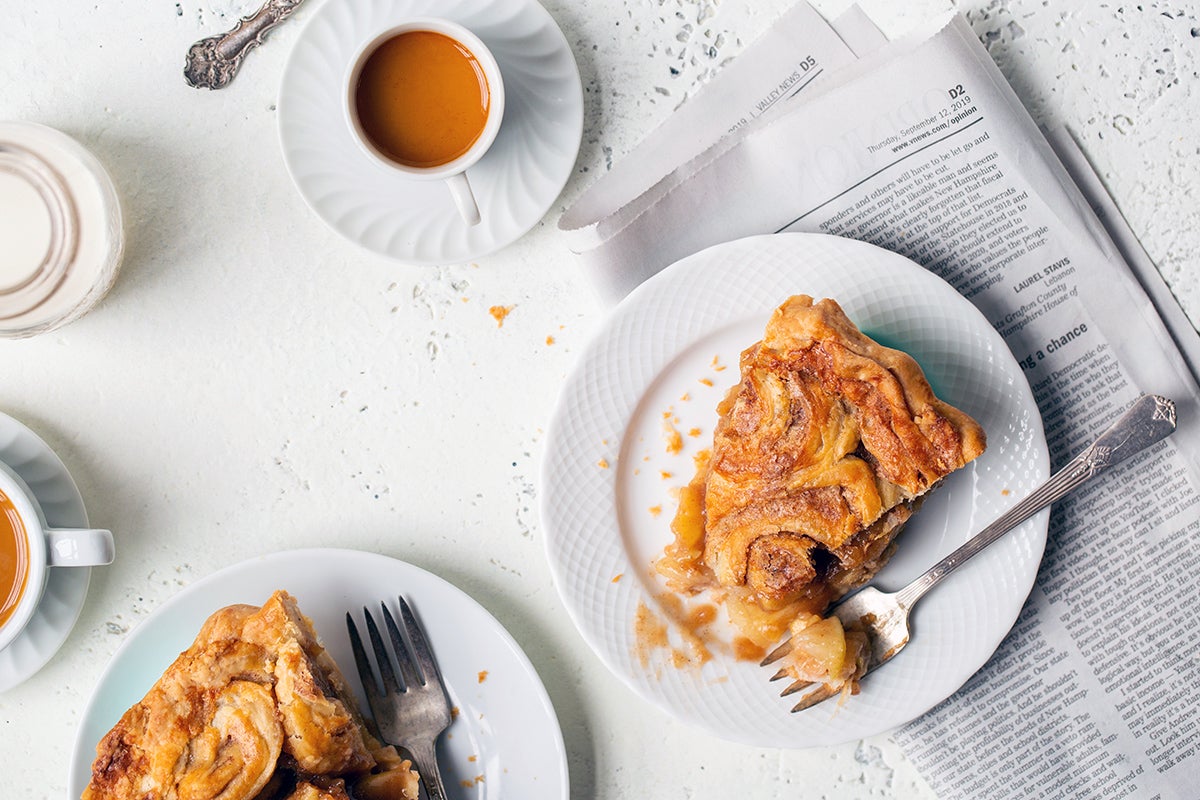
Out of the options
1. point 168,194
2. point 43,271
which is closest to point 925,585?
point 168,194

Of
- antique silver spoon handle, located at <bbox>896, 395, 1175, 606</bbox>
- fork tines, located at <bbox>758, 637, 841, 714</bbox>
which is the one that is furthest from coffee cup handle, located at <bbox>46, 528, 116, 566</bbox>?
antique silver spoon handle, located at <bbox>896, 395, 1175, 606</bbox>

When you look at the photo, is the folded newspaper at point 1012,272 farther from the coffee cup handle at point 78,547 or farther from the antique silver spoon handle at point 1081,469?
the coffee cup handle at point 78,547

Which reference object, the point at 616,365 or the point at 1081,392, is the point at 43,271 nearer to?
the point at 616,365

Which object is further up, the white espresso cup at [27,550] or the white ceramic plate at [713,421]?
the white espresso cup at [27,550]

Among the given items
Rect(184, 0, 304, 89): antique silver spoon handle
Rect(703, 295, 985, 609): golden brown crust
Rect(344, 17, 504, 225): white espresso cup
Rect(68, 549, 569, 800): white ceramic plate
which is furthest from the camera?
Rect(184, 0, 304, 89): antique silver spoon handle

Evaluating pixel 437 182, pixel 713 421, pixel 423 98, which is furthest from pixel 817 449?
pixel 423 98

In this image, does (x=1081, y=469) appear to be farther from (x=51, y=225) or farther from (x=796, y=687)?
(x=51, y=225)

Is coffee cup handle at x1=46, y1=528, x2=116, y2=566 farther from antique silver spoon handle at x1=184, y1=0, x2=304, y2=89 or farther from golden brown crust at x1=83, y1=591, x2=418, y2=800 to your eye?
antique silver spoon handle at x1=184, y1=0, x2=304, y2=89

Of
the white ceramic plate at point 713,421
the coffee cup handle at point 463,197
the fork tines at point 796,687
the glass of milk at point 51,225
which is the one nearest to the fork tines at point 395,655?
the white ceramic plate at point 713,421
